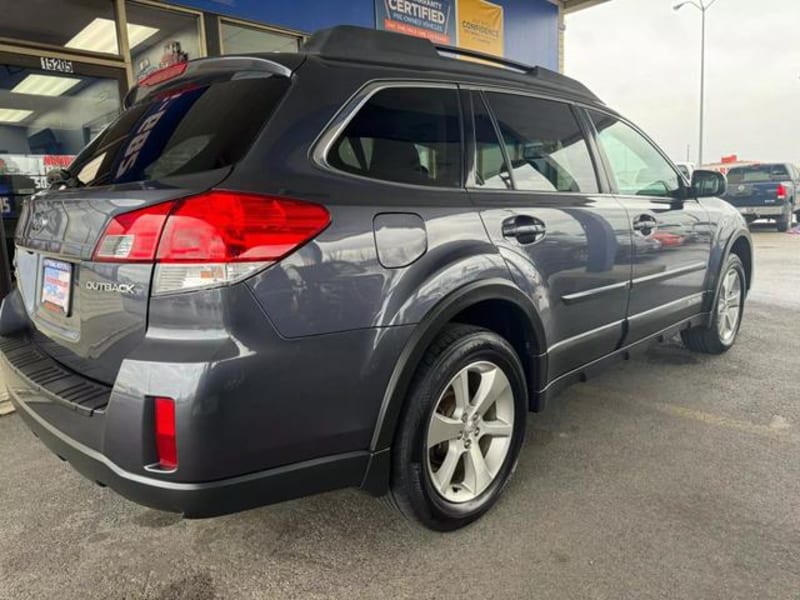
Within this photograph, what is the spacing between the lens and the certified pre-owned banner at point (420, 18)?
24.5 feet

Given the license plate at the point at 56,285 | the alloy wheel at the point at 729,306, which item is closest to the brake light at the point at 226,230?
the license plate at the point at 56,285

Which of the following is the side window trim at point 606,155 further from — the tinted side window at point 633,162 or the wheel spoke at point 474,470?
the wheel spoke at point 474,470

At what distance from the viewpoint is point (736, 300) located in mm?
4668

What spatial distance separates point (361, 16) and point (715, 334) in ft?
18.0

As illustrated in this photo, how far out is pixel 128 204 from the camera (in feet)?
5.62

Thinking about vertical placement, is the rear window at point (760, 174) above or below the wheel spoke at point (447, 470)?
above

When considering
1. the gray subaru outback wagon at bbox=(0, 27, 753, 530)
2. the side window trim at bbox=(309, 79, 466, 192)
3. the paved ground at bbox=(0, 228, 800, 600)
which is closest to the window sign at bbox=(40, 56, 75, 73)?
the gray subaru outback wagon at bbox=(0, 27, 753, 530)

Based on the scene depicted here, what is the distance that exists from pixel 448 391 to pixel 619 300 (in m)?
1.33

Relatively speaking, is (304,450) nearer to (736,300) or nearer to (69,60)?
(736,300)

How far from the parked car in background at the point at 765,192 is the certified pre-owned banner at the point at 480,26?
31.2ft

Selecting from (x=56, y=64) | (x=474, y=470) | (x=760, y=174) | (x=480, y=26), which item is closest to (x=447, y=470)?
(x=474, y=470)

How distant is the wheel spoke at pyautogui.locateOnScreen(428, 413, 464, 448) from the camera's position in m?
2.13

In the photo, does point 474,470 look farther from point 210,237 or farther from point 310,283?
point 210,237

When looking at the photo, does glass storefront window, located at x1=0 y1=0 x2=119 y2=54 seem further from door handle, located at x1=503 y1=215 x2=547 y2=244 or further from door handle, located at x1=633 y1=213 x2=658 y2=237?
door handle, located at x1=633 y1=213 x2=658 y2=237
